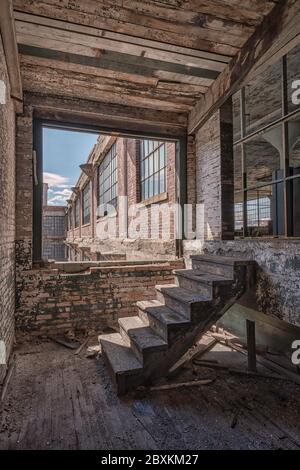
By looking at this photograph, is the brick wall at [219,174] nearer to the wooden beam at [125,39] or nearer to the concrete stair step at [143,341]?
the wooden beam at [125,39]

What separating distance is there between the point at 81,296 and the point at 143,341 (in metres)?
1.70

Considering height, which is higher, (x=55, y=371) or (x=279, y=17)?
(x=279, y=17)

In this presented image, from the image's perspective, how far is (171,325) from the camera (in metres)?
2.52

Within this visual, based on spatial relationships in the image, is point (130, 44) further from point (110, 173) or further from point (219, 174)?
point (110, 173)

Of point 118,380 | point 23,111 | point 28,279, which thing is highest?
point 23,111

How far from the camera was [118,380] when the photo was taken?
7.89 feet

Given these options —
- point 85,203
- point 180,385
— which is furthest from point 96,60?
point 85,203

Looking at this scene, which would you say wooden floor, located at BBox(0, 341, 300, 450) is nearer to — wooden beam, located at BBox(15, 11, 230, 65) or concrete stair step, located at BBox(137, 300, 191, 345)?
concrete stair step, located at BBox(137, 300, 191, 345)

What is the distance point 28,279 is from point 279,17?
4.24 meters

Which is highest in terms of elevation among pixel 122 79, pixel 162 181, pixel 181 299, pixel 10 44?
pixel 122 79

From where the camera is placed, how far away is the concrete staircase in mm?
2498

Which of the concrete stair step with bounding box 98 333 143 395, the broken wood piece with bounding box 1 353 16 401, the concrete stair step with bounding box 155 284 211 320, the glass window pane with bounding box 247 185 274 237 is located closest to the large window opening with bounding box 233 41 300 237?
the concrete stair step with bounding box 155 284 211 320
